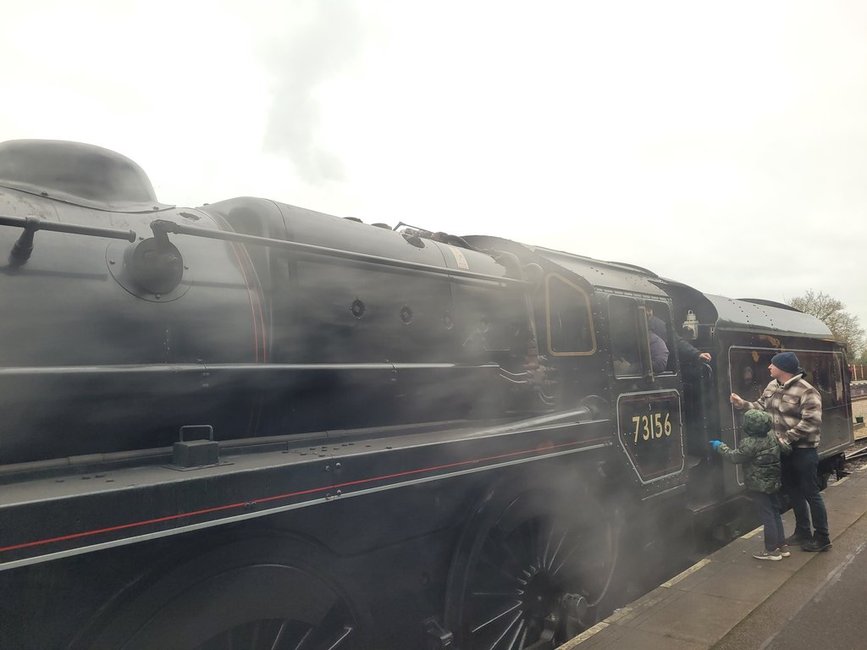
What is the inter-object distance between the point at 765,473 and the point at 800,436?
42cm

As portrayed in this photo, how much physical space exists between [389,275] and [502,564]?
5.43 feet

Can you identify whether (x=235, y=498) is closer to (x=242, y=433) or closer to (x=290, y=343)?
(x=242, y=433)

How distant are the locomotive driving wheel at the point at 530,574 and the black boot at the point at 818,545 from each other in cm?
190

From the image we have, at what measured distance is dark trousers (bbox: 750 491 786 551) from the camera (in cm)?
437

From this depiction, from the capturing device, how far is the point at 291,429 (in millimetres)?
2416

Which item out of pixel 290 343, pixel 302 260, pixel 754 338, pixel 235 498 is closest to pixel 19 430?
pixel 235 498

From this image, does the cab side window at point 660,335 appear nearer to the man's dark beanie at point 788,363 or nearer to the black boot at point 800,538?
the man's dark beanie at point 788,363

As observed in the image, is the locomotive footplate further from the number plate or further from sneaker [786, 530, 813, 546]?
sneaker [786, 530, 813, 546]

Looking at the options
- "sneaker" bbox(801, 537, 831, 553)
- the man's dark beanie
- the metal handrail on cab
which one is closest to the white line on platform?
"sneaker" bbox(801, 537, 831, 553)

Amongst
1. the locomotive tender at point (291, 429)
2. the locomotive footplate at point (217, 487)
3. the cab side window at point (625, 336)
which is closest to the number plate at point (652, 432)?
the locomotive tender at point (291, 429)

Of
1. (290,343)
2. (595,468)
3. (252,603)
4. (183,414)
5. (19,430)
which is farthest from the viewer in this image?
(595,468)

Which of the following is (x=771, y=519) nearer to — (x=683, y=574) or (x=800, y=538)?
(x=800, y=538)

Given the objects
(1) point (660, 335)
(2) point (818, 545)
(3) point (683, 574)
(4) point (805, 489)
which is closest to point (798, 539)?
(2) point (818, 545)

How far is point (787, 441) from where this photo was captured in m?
4.54
